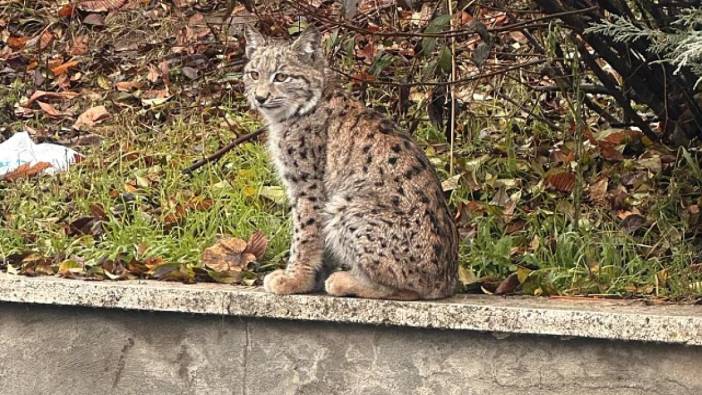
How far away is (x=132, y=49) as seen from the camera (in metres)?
8.06

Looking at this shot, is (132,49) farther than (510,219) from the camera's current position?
Yes

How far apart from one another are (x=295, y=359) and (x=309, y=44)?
4.33 feet

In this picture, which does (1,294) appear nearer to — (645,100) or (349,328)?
(349,328)

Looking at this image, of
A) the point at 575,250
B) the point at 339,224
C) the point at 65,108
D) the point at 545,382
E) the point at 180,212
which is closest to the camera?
the point at 545,382

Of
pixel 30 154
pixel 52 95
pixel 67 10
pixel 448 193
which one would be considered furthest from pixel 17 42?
pixel 448 193

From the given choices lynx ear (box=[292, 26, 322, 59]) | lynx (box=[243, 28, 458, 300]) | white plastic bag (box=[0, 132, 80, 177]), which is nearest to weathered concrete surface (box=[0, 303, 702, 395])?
lynx (box=[243, 28, 458, 300])

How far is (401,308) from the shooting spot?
4410mm

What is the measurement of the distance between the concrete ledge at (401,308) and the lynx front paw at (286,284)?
0.05m

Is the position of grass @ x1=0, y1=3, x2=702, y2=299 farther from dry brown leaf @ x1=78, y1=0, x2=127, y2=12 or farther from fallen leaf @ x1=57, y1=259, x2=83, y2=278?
dry brown leaf @ x1=78, y1=0, x2=127, y2=12

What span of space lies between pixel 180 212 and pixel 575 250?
75.3 inches

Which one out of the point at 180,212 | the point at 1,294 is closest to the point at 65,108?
the point at 180,212

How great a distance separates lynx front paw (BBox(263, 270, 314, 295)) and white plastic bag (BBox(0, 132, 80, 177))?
238 centimetres

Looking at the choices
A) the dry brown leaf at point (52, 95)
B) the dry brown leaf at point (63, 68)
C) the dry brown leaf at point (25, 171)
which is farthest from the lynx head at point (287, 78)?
the dry brown leaf at point (63, 68)

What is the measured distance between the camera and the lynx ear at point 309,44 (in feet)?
16.5
